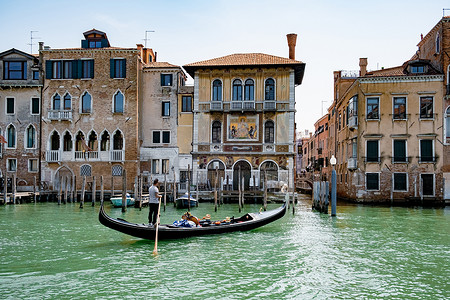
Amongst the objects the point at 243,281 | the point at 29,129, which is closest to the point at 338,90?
the point at 29,129

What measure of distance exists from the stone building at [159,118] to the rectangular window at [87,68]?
108 inches

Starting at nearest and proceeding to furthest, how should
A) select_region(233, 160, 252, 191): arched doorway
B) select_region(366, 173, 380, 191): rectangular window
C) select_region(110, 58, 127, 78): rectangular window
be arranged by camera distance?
1. select_region(366, 173, 380, 191): rectangular window
2. select_region(233, 160, 252, 191): arched doorway
3. select_region(110, 58, 127, 78): rectangular window

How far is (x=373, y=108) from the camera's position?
76.1 feet

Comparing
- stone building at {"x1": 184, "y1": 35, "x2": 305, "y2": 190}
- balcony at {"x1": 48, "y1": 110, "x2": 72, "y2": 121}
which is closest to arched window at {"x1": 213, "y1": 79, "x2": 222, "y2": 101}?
stone building at {"x1": 184, "y1": 35, "x2": 305, "y2": 190}

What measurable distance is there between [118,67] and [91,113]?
9.69ft

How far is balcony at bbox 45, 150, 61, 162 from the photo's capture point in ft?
85.1

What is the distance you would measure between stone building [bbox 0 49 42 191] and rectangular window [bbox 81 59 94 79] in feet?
8.41

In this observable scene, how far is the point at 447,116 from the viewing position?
2252 cm

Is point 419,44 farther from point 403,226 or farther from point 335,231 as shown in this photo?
point 335,231

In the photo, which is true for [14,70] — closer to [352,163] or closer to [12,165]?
[12,165]

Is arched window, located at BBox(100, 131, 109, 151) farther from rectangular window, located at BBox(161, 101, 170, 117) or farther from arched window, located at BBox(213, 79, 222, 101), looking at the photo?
arched window, located at BBox(213, 79, 222, 101)

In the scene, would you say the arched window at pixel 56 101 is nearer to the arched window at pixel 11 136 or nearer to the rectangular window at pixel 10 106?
the rectangular window at pixel 10 106

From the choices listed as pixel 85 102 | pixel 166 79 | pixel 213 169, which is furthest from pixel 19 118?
pixel 213 169

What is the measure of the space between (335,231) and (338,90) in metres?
17.7
